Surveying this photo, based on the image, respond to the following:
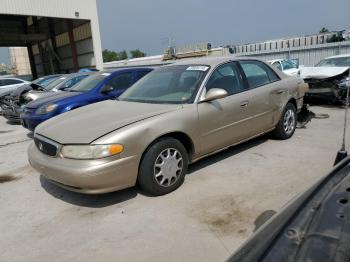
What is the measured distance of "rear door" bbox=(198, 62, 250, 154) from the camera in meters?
4.12

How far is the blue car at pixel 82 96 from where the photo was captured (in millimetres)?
6398

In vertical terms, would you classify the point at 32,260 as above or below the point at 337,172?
below

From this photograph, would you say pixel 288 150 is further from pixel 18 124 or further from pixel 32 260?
pixel 18 124

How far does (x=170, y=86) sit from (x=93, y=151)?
1.64 metres

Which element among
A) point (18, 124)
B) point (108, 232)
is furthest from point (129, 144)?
point (18, 124)

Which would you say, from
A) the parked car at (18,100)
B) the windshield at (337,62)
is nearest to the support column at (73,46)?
the parked car at (18,100)

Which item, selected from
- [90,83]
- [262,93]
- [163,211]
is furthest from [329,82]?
[163,211]

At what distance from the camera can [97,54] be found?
2275 cm

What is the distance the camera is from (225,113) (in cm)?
431

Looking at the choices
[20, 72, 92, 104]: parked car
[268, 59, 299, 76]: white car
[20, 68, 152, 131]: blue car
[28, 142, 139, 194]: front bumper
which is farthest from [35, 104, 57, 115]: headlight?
[268, 59, 299, 76]: white car

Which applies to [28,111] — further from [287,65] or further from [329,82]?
[287,65]

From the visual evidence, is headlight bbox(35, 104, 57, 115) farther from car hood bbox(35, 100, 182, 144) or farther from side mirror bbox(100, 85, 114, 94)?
car hood bbox(35, 100, 182, 144)

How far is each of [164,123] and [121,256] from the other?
1510 millimetres

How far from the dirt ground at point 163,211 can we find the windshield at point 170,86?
108 cm
